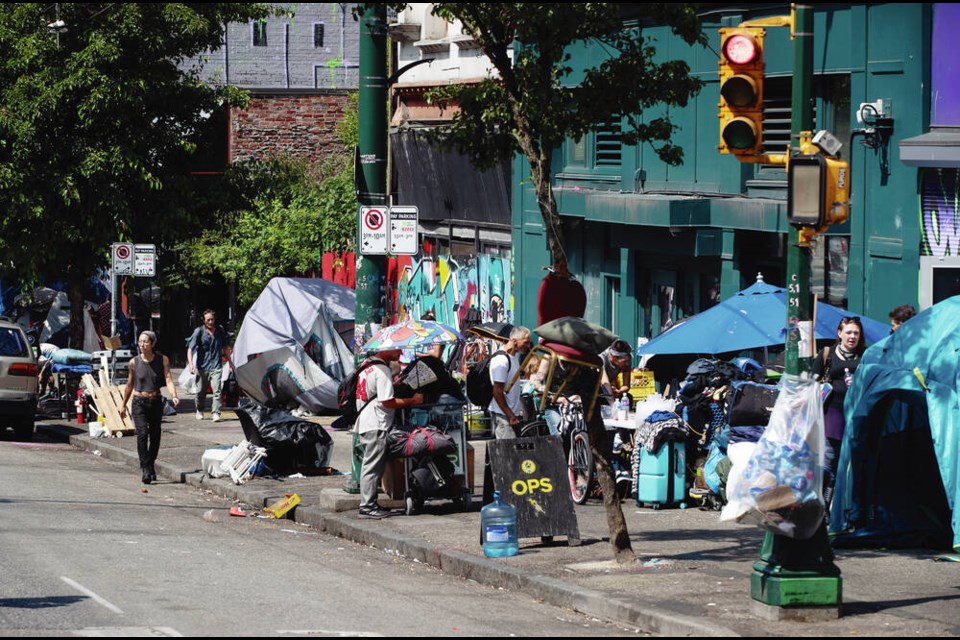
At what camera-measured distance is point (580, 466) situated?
15359 millimetres

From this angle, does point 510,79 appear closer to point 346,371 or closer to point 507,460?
point 507,460

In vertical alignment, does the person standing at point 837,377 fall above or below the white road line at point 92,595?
above

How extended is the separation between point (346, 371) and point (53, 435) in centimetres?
507

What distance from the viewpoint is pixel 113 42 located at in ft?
85.8

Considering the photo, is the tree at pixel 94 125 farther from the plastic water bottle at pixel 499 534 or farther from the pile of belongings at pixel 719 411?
the plastic water bottle at pixel 499 534

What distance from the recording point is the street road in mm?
9344

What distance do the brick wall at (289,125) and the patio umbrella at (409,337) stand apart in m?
26.8

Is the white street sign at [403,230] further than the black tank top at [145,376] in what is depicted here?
No

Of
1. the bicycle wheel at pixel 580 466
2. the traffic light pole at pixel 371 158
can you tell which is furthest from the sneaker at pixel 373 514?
the bicycle wheel at pixel 580 466

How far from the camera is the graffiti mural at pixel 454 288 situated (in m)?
26.5

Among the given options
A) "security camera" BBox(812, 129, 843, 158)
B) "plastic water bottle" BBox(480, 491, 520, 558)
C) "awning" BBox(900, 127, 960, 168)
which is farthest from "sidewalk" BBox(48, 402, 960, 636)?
"awning" BBox(900, 127, 960, 168)

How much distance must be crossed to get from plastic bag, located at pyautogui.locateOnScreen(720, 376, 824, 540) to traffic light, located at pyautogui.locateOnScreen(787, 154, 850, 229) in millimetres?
1063

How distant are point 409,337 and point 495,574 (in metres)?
3.98

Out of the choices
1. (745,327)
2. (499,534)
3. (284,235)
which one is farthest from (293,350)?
(499,534)
